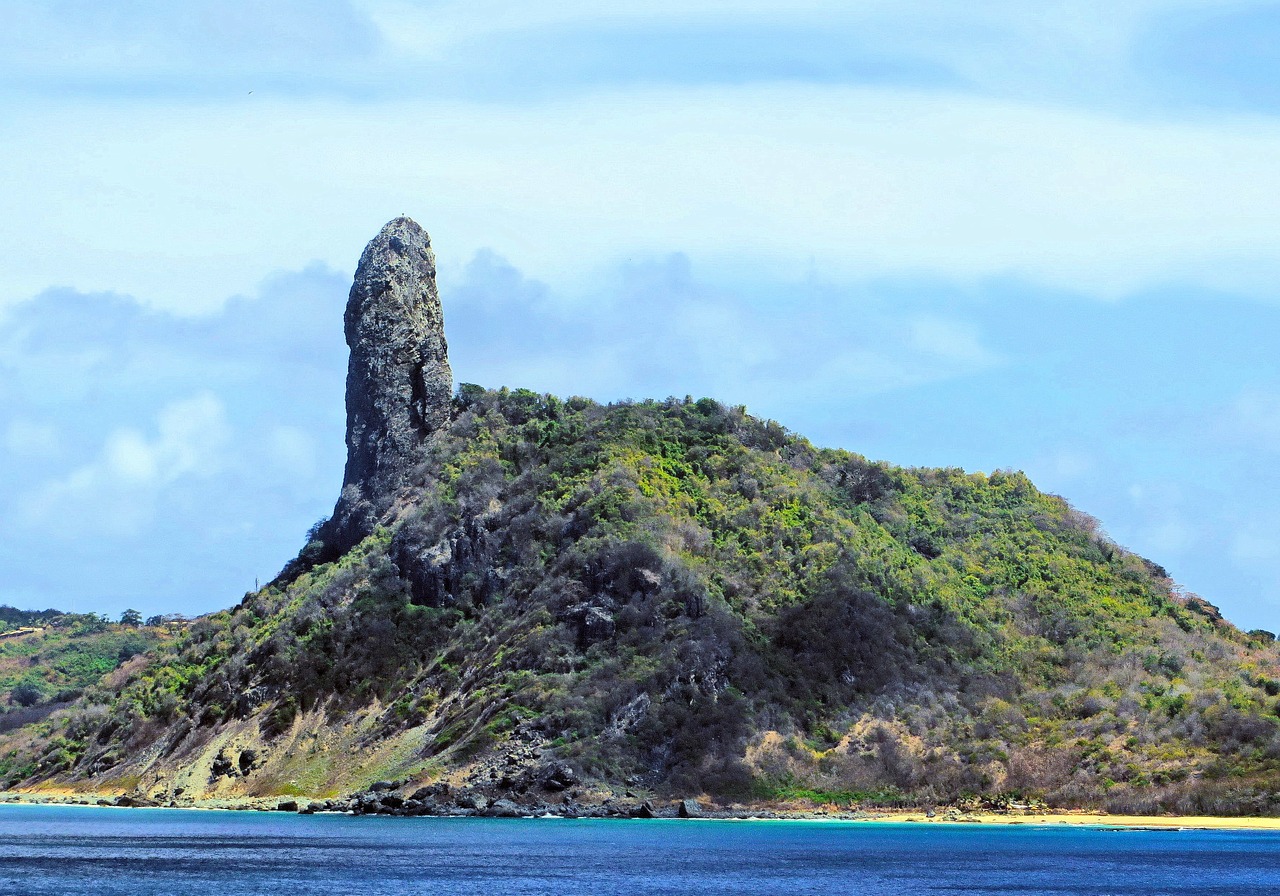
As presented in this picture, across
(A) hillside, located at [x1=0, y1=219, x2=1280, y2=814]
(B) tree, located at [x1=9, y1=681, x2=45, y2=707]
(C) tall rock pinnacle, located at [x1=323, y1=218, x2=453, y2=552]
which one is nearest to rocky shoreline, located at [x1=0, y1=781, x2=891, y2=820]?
(A) hillside, located at [x1=0, y1=219, x2=1280, y2=814]

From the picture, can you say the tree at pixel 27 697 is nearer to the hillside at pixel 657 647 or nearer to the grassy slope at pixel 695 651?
the hillside at pixel 657 647

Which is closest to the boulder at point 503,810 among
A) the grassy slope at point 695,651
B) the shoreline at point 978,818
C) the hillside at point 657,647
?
the shoreline at point 978,818

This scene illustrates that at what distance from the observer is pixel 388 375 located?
161625 mm

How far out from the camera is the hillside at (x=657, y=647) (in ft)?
414

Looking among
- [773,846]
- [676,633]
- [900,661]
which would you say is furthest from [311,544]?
[773,846]

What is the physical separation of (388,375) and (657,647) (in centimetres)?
4548

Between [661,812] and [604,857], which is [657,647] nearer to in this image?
[661,812]

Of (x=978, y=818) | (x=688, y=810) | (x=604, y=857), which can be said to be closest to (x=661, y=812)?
(x=688, y=810)

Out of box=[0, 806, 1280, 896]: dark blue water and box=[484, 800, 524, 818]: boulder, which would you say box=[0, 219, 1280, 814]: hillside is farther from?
box=[0, 806, 1280, 896]: dark blue water

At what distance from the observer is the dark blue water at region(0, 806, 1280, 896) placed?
246 feet

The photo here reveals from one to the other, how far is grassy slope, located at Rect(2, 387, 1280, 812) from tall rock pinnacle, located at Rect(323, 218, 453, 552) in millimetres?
3972

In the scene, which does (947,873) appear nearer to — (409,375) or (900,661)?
(900,661)

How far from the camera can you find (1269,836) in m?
113

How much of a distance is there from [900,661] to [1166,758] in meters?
22.5
